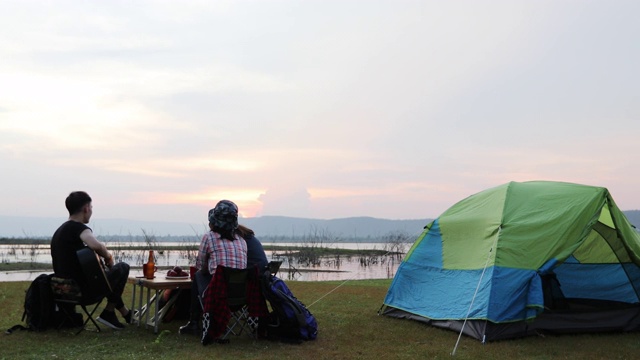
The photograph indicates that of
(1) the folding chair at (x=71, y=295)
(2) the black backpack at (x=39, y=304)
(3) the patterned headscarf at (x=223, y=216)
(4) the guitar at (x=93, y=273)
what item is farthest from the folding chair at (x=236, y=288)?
(2) the black backpack at (x=39, y=304)

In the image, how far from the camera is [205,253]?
19.2 ft

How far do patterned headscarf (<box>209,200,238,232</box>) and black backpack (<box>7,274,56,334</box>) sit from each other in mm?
1886

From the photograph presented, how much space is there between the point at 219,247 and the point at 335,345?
5.08 ft

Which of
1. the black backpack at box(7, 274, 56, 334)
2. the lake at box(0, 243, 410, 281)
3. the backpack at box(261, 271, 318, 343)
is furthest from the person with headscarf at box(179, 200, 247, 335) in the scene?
the lake at box(0, 243, 410, 281)

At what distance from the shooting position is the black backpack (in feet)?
19.9

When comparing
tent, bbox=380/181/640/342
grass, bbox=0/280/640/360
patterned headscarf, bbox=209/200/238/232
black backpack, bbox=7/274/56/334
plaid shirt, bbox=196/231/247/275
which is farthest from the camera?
tent, bbox=380/181/640/342

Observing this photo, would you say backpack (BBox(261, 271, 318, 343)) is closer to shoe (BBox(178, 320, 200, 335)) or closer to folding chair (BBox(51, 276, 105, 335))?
shoe (BBox(178, 320, 200, 335))

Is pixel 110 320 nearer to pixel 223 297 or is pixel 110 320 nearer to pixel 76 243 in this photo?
pixel 76 243

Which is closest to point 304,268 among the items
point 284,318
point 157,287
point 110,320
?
point 110,320

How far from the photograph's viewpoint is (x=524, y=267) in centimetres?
625

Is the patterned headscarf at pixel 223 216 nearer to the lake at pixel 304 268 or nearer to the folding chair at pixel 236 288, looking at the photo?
the folding chair at pixel 236 288

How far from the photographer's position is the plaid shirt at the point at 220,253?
5.73 meters

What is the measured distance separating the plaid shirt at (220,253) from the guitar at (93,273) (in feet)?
3.28

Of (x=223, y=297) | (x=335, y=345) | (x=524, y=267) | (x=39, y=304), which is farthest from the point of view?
(x=524, y=267)
